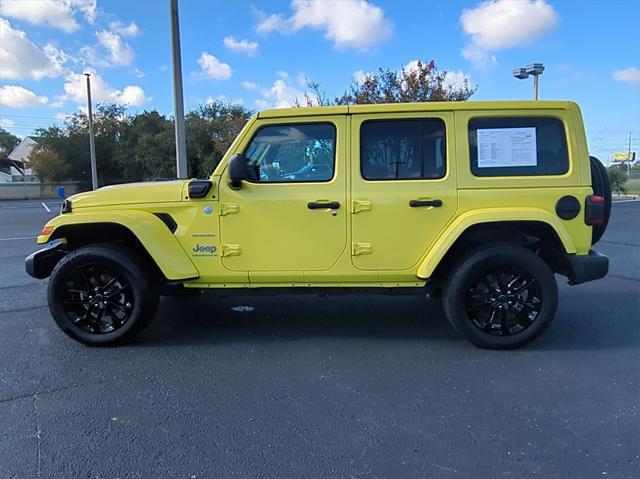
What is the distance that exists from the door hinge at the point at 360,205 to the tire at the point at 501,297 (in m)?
0.93

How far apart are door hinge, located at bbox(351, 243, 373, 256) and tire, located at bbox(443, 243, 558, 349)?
0.75m

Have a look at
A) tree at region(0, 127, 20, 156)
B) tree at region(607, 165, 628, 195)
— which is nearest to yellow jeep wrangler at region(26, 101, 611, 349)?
tree at region(607, 165, 628, 195)

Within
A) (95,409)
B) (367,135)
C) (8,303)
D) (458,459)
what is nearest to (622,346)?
(458,459)

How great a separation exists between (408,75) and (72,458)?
1389 centimetres

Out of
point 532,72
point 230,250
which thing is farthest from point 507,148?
point 532,72

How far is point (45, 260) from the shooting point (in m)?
4.20

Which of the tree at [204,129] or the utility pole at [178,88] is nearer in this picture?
the utility pole at [178,88]

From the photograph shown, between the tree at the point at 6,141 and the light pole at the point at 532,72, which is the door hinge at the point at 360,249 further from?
the tree at the point at 6,141

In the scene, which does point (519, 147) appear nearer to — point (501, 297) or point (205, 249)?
point (501, 297)

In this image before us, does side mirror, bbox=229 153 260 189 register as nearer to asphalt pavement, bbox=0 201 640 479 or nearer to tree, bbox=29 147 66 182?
asphalt pavement, bbox=0 201 640 479

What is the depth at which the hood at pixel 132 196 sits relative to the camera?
3957mm

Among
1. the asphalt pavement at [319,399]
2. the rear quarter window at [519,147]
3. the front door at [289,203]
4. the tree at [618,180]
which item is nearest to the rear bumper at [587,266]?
the asphalt pavement at [319,399]

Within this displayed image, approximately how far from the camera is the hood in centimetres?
396

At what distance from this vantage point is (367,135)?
3.94 m
